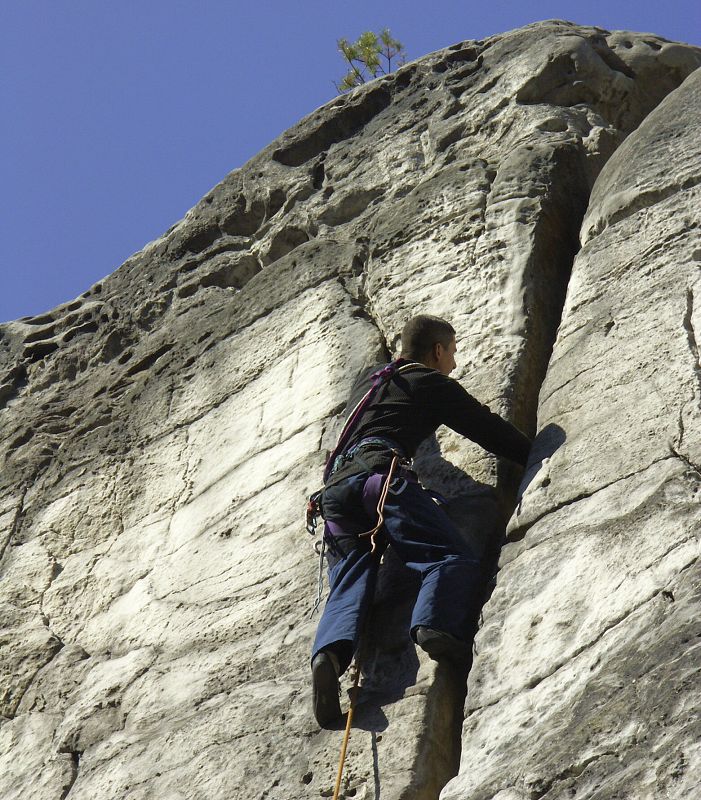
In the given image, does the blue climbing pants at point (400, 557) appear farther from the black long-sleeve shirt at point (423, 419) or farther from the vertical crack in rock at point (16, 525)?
the vertical crack in rock at point (16, 525)

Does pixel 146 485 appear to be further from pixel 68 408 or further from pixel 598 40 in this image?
pixel 598 40

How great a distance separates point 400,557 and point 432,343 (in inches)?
30.0

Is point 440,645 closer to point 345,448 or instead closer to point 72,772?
point 345,448

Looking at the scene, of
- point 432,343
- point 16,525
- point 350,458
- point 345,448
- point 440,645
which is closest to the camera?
point 440,645

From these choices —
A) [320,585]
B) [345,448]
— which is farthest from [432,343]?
[320,585]

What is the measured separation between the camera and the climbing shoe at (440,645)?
323 centimetres

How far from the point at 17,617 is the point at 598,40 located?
3366mm

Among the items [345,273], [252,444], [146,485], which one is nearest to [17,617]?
[146,485]

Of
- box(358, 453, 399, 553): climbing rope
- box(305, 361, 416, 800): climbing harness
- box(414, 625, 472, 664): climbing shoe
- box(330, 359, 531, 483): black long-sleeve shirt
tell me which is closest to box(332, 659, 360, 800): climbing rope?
box(305, 361, 416, 800): climbing harness

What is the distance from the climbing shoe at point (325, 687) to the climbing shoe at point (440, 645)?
0.74 ft

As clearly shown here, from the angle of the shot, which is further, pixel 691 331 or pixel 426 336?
pixel 426 336

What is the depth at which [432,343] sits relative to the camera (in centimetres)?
404

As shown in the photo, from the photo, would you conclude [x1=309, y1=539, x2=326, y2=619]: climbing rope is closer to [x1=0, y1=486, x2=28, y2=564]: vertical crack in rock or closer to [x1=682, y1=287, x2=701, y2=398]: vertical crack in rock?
[x1=682, y1=287, x2=701, y2=398]: vertical crack in rock

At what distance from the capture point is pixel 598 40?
18.8 feet
